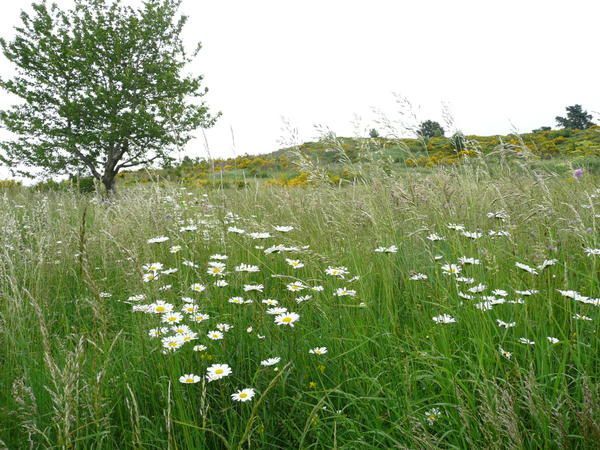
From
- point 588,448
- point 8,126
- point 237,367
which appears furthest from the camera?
point 8,126

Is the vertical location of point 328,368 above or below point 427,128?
below

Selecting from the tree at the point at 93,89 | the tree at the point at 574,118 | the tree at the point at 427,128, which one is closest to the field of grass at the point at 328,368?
the tree at the point at 427,128

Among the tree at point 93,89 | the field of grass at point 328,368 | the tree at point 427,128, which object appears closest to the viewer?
the field of grass at point 328,368

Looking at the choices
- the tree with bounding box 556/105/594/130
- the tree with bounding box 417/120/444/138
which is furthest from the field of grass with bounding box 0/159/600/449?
the tree with bounding box 556/105/594/130

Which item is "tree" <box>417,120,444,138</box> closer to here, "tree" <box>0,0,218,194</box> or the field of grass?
the field of grass

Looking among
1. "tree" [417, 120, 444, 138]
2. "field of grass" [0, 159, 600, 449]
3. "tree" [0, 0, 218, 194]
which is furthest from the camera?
"tree" [0, 0, 218, 194]

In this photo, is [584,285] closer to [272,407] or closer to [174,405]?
[272,407]

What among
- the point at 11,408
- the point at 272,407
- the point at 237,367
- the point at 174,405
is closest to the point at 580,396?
the point at 272,407

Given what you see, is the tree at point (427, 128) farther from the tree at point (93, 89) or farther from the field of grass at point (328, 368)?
the tree at point (93, 89)

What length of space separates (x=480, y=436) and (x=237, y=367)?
2.92ft

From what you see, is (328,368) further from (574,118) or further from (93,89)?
(574,118)

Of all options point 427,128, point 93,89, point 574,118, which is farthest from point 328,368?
point 574,118

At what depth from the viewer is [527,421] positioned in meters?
1.35

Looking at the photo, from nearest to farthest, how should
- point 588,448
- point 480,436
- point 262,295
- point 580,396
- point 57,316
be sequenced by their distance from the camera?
1. point 588,448
2. point 480,436
3. point 580,396
4. point 262,295
5. point 57,316
